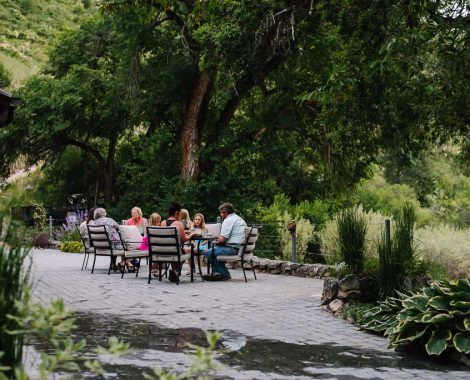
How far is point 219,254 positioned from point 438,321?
6961mm

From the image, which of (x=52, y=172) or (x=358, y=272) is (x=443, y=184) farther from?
(x=358, y=272)

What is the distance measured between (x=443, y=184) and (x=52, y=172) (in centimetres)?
2986

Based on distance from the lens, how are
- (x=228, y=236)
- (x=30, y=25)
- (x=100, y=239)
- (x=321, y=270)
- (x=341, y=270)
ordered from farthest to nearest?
(x=30, y=25) < (x=100, y=239) < (x=321, y=270) < (x=228, y=236) < (x=341, y=270)

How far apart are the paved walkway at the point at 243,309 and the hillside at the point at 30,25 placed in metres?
54.0

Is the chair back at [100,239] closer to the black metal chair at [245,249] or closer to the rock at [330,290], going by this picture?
the black metal chair at [245,249]

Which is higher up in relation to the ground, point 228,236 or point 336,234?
point 336,234

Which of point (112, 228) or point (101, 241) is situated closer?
point (101, 241)

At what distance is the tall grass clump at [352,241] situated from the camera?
948 cm

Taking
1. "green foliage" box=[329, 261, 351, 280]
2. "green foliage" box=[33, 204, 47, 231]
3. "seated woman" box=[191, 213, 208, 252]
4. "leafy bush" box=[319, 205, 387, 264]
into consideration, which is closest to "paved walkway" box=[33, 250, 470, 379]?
"green foliage" box=[329, 261, 351, 280]

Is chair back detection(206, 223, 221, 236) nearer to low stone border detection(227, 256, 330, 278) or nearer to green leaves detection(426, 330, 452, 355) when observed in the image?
low stone border detection(227, 256, 330, 278)

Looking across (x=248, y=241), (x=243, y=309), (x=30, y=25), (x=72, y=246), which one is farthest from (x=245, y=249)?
(x=30, y=25)

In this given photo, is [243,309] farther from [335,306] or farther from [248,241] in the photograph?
[248,241]

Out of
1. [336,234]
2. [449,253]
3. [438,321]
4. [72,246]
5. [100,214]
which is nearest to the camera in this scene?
[438,321]

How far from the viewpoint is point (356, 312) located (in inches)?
336
